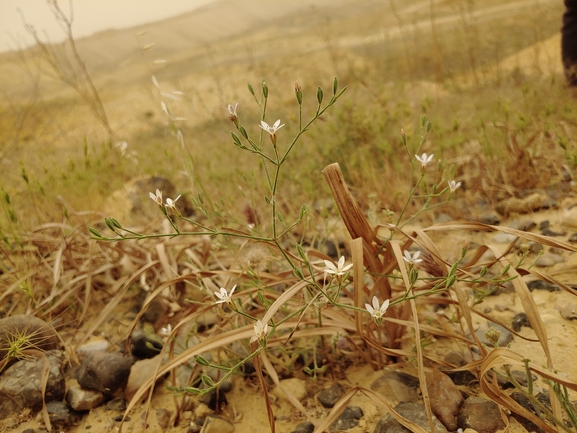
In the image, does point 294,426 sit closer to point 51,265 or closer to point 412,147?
point 51,265

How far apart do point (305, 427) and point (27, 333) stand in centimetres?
112

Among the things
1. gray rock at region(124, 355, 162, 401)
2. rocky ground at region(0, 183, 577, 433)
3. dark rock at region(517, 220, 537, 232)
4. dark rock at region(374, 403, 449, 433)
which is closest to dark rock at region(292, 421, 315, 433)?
rocky ground at region(0, 183, 577, 433)

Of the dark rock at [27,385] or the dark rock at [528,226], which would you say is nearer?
the dark rock at [27,385]

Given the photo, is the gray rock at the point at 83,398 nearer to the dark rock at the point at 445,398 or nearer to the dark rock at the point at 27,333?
the dark rock at the point at 27,333

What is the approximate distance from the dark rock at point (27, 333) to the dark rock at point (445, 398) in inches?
53.3

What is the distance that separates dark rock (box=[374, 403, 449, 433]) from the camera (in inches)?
42.3

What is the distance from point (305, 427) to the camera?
1224mm

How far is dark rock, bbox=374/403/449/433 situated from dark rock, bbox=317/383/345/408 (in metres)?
0.20

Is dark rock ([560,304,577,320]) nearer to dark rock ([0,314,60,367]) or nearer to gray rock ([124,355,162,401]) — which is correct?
gray rock ([124,355,162,401])

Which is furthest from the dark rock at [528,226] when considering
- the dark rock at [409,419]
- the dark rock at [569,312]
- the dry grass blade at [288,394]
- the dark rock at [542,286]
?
the dry grass blade at [288,394]

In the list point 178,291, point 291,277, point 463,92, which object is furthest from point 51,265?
point 463,92

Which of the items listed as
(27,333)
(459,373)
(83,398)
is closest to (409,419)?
(459,373)

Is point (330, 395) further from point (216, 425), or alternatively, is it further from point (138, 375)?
point (138, 375)

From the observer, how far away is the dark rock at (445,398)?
111 centimetres
